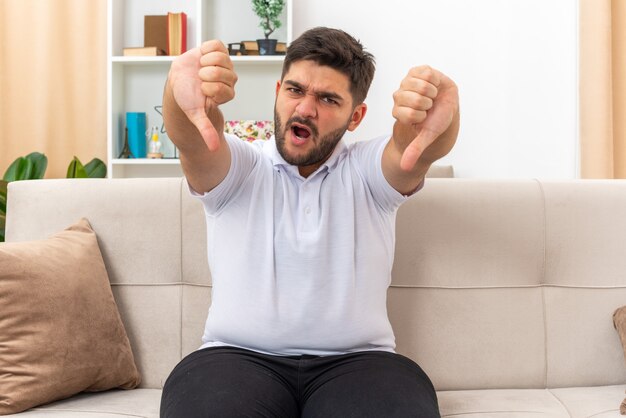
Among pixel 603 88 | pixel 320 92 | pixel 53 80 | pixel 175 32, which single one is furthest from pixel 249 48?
pixel 320 92

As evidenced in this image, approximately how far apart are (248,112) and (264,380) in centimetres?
244

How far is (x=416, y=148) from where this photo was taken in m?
1.37

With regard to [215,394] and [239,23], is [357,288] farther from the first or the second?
[239,23]

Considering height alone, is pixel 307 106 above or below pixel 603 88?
below

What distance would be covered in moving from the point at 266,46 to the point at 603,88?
154cm

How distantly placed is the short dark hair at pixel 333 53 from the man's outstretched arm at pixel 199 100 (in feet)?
0.96

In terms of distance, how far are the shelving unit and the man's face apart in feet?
6.53

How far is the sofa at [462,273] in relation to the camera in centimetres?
180

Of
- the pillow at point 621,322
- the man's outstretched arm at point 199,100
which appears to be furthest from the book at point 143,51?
the pillow at point 621,322

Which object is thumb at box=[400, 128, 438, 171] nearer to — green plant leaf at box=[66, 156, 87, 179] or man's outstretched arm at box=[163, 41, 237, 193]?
man's outstretched arm at box=[163, 41, 237, 193]

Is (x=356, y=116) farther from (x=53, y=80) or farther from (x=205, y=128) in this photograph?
(x=53, y=80)

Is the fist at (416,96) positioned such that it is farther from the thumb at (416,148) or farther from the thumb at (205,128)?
the thumb at (205,128)

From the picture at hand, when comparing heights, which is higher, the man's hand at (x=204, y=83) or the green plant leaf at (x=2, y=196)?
the man's hand at (x=204, y=83)

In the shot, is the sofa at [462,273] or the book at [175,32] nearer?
the sofa at [462,273]
